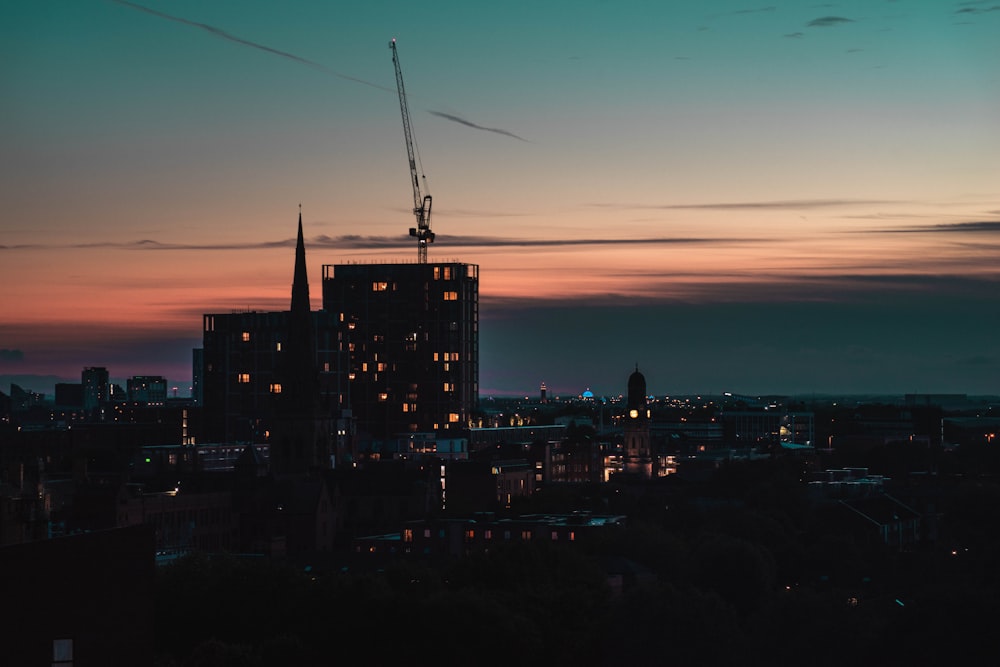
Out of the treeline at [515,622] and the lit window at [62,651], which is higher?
the lit window at [62,651]

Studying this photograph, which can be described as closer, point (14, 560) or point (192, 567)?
point (14, 560)

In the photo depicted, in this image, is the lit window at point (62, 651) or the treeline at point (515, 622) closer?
the lit window at point (62, 651)

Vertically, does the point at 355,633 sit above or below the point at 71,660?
below

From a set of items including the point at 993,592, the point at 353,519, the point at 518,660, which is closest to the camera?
the point at 518,660

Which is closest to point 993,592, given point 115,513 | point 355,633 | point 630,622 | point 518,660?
point 630,622

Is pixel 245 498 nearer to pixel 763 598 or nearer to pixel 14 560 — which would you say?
pixel 763 598

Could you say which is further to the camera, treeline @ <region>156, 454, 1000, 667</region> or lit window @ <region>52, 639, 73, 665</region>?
treeline @ <region>156, 454, 1000, 667</region>

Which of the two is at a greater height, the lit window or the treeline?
the lit window

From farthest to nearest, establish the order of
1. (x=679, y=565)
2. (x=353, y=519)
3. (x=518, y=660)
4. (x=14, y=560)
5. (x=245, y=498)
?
1. (x=353, y=519)
2. (x=245, y=498)
3. (x=679, y=565)
4. (x=518, y=660)
5. (x=14, y=560)

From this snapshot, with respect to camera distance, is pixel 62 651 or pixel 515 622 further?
pixel 515 622

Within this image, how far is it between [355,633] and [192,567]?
14.1 meters

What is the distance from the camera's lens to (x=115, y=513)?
157125mm

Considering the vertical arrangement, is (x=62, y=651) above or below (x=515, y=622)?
above

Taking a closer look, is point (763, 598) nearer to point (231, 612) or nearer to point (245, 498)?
point (231, 612)
